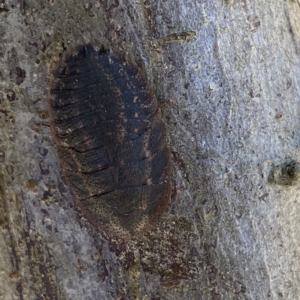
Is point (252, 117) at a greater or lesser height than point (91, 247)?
greater

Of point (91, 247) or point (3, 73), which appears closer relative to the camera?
point (3, 73)

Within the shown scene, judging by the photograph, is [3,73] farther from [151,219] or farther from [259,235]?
[259,235]

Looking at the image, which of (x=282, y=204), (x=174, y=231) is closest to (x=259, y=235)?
(x=282, y=204)
